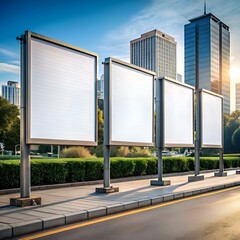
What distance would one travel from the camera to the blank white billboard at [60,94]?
8.50 metres

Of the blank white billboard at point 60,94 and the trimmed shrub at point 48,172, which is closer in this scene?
the blank white billboard at point 60,94

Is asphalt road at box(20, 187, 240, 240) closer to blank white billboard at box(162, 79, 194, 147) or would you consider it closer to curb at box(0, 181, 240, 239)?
curb at box(0, 181, 240, 239)

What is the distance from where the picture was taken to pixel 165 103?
13820 millimetres

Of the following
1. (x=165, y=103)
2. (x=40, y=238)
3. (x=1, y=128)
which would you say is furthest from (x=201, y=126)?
(x=1, y=128)

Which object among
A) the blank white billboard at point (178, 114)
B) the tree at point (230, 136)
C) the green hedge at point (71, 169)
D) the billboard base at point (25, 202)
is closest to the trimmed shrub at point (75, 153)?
the green hedge at point (71, 169)

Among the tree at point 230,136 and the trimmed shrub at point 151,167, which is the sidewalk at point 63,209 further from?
the tree at point 230,136

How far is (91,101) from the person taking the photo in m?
10.4

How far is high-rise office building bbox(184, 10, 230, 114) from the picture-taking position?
164375 mm

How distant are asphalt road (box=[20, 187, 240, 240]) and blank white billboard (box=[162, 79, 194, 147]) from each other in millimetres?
5632

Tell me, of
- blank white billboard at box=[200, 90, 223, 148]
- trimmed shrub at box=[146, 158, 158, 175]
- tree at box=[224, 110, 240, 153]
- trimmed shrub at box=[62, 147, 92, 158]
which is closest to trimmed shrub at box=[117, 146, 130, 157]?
trimmed shrub at box=[62, 147, 92, 158]

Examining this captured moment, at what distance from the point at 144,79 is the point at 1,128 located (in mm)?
45706

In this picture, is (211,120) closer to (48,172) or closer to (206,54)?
(48,172)

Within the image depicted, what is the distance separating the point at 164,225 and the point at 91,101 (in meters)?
4.86

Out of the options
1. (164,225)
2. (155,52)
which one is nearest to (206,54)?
(155,52)
